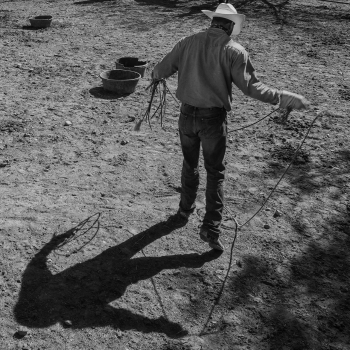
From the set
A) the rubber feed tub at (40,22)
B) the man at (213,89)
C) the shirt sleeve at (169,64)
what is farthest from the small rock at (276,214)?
the rubber feed tub at (40,22)

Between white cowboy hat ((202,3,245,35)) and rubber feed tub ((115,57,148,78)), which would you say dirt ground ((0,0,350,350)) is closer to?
rubber feed tub ((115,57,148,78))

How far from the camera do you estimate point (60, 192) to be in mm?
5535

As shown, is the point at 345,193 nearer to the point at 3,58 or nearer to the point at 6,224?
the point at 6,224

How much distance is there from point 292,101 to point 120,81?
4.52 metres

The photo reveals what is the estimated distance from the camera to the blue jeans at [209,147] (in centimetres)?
433

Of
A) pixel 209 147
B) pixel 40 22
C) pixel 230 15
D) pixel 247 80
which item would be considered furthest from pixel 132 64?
pixel 247 80

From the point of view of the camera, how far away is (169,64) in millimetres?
4441

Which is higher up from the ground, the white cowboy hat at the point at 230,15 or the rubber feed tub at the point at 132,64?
the white cowboy hat at the point at 230,15

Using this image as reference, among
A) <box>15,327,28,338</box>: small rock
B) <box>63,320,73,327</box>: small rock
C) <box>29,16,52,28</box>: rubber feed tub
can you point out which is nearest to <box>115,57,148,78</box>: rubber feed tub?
<box>29,16,52,28</box>: rubber feed tub

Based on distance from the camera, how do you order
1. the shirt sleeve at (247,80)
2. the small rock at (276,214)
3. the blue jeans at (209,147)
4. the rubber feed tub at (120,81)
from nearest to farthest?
the shirt sleeve at (247,80) < the blue jeans at (209,147) < the small rock at (276,214) < the rubber feed tub at (120,81)

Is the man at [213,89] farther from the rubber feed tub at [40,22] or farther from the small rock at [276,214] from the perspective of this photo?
the rubber feed tub at [40,22]

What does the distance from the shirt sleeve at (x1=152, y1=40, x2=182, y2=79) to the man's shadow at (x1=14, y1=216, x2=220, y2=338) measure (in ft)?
4.71

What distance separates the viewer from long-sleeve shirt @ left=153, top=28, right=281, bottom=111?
4039 mm

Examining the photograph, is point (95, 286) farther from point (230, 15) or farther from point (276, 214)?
point (230, 15)
